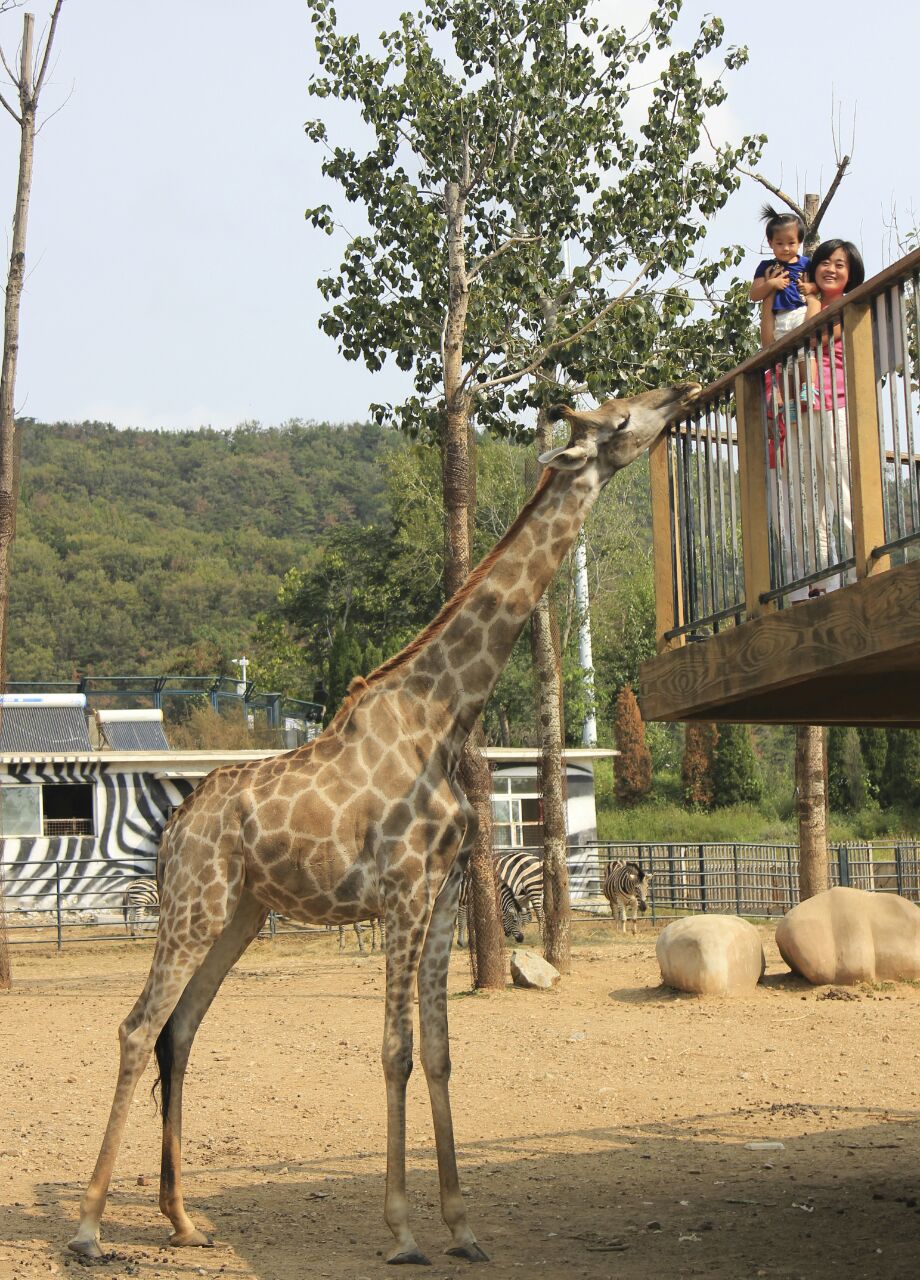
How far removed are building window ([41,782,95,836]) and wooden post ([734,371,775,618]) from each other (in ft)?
71.8

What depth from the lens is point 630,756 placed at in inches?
1841

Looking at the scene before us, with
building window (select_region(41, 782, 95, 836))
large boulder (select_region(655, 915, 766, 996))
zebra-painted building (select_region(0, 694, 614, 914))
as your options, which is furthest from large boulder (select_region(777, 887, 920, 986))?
building window (select_region(41, 782, 95, 836))

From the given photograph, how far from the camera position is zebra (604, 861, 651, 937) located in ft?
76.0

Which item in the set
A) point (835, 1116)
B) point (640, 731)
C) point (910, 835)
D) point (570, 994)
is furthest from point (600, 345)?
point (640, 731)

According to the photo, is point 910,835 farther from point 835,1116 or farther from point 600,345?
point 835,1116

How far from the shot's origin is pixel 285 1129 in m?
9.33

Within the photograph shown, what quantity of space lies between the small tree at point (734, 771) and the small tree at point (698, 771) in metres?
0.44

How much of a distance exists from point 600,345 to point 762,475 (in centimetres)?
1125

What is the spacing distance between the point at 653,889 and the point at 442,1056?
1890 centimetres

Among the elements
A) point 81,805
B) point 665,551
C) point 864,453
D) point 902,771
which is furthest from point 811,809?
point 902,771

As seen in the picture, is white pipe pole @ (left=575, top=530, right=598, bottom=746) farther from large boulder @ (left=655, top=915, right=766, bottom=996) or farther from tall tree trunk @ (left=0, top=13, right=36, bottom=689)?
large boulder @ (left=655, top=915, right=766, bottom=996)

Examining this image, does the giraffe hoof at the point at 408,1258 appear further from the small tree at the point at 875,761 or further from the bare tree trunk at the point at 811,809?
the small tree at the point at 875,761

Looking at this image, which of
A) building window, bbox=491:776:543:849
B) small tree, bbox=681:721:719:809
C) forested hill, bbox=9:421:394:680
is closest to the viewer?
building window, bbox=491:776:543:849

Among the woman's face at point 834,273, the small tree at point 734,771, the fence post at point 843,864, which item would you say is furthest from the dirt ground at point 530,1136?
the small tree at point 734,771
